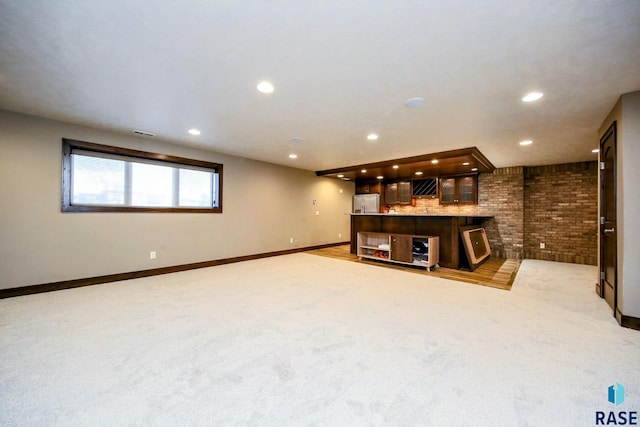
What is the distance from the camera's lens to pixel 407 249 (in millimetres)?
5328

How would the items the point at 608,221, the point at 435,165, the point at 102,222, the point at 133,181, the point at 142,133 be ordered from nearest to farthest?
the point at 608,221
the point at 102,222
the point at 142,133
the point at 133,181
the point at 435,165

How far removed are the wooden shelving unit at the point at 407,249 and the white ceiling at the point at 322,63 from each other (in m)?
2.23

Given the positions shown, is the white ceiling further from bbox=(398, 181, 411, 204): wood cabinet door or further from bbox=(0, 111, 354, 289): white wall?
bbox=(398, 181, 411, 204): wood cabinet door

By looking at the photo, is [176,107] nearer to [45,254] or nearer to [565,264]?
[45,254]

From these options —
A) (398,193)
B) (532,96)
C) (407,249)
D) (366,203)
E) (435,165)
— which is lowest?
(407,249)

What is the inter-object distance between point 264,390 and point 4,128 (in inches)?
182

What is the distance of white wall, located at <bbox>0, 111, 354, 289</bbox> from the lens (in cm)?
343

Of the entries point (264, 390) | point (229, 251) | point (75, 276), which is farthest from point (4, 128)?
point (264, 390)

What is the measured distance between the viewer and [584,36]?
185 centimetres

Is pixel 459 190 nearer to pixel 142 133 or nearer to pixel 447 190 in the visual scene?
pixel 447 190

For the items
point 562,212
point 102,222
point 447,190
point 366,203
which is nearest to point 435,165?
point 447,190

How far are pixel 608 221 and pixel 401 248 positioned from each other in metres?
2.94

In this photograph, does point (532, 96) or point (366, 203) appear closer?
point (532, 96)

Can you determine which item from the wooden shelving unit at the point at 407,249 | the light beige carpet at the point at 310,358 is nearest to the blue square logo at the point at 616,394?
the light beige carpet at the point at 310,358
